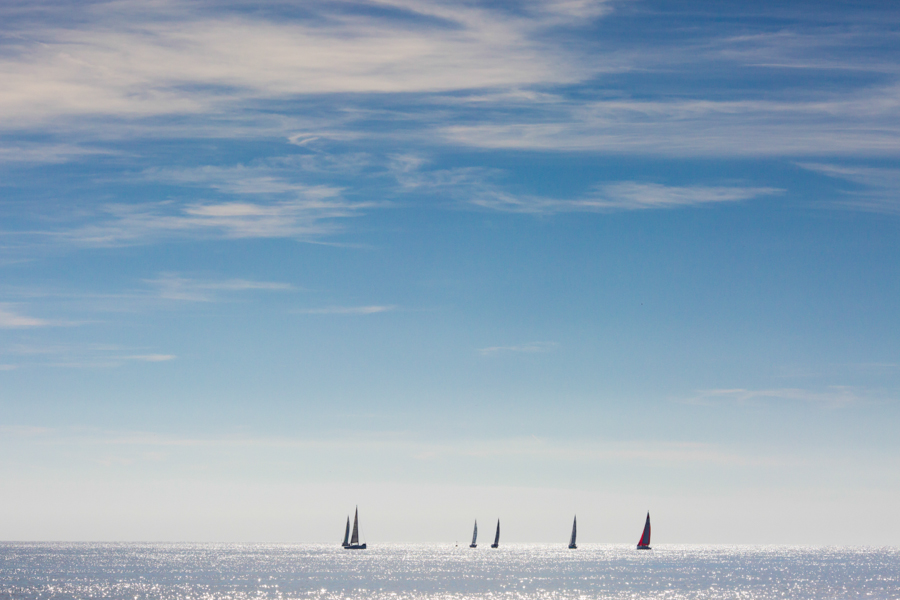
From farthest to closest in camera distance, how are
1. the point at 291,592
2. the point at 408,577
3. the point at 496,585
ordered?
the point at 408,577
the point at 496,585
the point at 291,592

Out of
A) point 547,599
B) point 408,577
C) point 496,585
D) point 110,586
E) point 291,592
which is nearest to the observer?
point 547,599

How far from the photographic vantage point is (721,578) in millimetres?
191625

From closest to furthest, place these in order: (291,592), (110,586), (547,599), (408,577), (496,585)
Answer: (547,599)
(291,592)
(110,586)
(496,585)
(408,577)

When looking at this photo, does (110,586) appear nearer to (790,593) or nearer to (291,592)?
(291,592)

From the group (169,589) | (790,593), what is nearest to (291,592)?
(169,589)

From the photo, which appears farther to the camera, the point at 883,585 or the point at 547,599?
the point at 883,585

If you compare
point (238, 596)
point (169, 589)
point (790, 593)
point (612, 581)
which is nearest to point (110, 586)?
point (169, 589)

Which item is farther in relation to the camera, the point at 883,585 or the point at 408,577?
the point at 408,577

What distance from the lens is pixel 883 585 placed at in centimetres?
15850

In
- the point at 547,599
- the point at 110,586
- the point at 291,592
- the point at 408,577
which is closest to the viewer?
the point at 547,599

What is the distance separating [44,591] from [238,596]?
27.5 metres

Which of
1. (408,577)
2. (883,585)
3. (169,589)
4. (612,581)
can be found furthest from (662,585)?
(169,589)

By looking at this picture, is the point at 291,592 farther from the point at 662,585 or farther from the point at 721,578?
the point at 721,578

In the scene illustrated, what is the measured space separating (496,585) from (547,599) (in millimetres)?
32118
